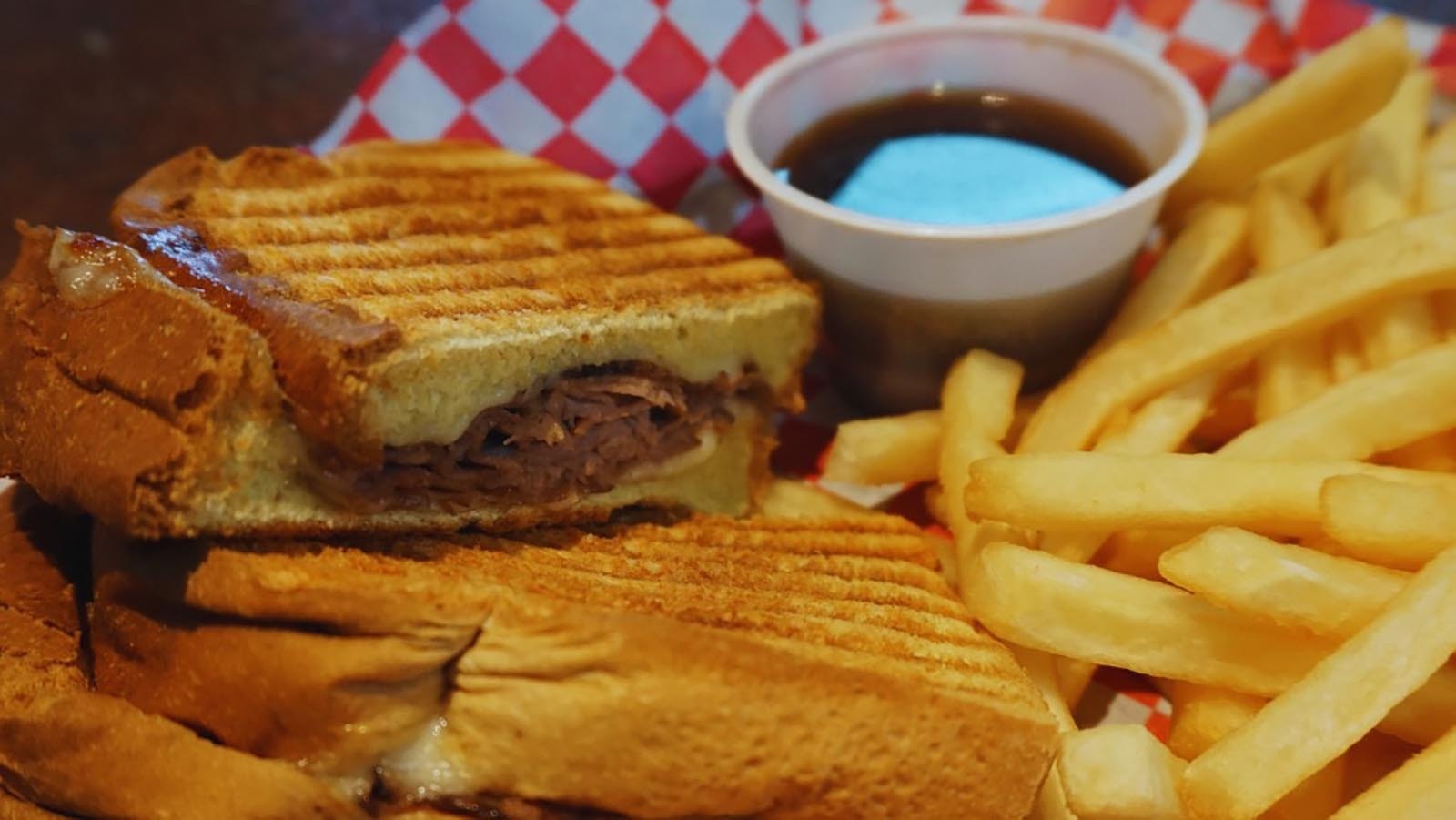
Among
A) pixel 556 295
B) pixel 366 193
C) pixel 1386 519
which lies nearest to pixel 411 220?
pixel 366 193

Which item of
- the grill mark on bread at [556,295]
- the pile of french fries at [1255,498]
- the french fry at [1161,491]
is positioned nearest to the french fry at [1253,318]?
the pile of french fries at [1255,498]

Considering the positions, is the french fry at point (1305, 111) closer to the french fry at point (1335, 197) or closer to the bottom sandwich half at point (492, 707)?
the french fry at point (1335, 197)

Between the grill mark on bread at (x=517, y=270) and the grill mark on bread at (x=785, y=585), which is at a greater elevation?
the grill mark on bread at (x=517, y=270)

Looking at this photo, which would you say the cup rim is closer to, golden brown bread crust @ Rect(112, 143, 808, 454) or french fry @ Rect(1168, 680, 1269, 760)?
golden brown bread crust @ Rect(112, 143, 808, 454)

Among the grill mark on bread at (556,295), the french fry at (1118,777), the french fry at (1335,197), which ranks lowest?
the french fry at (1118,777)

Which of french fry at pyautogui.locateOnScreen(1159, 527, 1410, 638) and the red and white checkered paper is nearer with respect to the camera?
french fry at pyautogui.locateOnScreen(1159, 527, 1410, 638)

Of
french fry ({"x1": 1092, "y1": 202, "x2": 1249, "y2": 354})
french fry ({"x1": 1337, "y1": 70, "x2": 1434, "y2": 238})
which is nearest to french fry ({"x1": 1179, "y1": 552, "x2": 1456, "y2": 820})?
french fry ({"x1": 1092, "y1": 202, "x2": 1249, "y2": 354})
